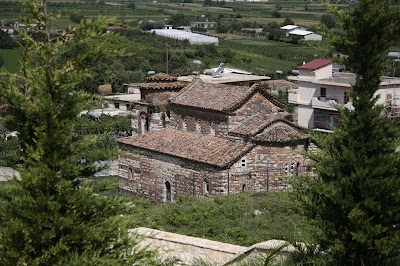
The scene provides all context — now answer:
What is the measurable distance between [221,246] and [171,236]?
129 centimetres

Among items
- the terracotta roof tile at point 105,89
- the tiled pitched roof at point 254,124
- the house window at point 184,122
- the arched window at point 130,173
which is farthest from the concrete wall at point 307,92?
the terracotta roof tile at point 105,89

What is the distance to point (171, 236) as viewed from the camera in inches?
646

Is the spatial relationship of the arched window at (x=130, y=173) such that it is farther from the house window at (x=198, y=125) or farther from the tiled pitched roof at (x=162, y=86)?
the tiled pitched roof at (x=162, y=86)

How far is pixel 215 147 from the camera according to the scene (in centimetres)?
3041

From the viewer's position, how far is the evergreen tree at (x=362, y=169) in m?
13.0

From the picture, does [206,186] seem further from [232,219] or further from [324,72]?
[324,72]

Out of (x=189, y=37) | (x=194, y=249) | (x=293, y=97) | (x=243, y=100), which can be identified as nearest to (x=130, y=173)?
(x=243, y=100)

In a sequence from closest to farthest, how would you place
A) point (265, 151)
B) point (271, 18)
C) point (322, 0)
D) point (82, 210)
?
point (82, 210)
point (322, 0)
point (265, 151)
point (271, 18)

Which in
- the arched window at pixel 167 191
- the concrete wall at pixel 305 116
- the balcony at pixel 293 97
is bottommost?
the arched window at pixel 167 191

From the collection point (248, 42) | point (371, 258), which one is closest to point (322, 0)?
point (371, 258)

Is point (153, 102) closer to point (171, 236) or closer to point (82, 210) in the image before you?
point (171, 236)

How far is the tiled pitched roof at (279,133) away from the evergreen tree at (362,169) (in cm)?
1588

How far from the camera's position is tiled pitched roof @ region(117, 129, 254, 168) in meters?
29.4

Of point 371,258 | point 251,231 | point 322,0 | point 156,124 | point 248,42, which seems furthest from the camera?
point 248,42
